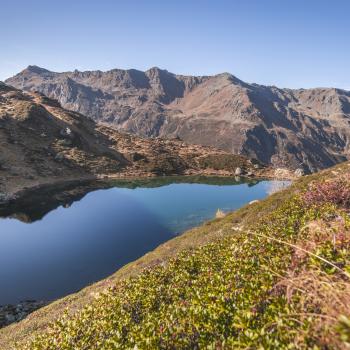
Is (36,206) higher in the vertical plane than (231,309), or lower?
lower

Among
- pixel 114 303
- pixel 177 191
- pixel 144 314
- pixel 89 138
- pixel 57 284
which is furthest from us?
pixel 89 138

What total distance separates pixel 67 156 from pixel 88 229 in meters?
85.1

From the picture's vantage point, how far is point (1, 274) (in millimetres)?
55031

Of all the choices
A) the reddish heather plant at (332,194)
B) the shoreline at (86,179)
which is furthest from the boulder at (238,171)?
the reddish heather plant at (332,194)

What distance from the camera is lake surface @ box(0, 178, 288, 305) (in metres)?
54.6

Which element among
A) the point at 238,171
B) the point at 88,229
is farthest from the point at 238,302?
the point at 238,171

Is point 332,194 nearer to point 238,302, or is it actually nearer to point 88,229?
point 238,302

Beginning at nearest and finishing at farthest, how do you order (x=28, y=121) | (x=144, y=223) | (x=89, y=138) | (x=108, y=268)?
(x=108, y=268)
(x=144, y=223)
(x=28, y=121)
(x=89, y=138)

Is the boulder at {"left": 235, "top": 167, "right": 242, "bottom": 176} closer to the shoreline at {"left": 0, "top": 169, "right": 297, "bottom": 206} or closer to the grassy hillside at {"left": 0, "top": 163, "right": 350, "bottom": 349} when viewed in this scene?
the shoreline at {"left": 0, "top": 169, "right": 297, "bottom": 206}

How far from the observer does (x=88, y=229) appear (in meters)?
79.3

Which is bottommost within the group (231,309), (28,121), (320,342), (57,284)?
(57,284)

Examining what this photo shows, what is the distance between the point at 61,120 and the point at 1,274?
146 metres

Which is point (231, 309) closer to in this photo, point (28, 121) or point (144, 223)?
point (144, 223)

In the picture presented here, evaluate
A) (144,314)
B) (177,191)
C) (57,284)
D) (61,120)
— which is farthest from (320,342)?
(61,120)
